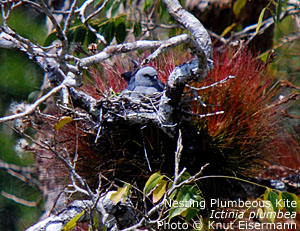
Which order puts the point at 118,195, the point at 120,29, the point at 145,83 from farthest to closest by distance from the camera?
1. the point at 120,29
2. the point at 145,83
3. the point at 118,195

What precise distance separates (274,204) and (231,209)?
16.1 inches

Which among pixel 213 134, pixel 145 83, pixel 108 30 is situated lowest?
pixel 213 134

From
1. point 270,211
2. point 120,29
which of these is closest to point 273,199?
point 270,211

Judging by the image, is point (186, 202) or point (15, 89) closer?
point (186, 202)

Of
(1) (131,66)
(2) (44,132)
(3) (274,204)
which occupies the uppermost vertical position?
(1) (131,66)

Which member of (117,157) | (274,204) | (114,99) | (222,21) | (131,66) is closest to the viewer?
(274,204)

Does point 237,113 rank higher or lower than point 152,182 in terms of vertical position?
higher

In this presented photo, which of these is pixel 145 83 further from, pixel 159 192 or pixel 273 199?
pixel 273 199

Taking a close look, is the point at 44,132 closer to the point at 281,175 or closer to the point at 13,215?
the point at 281,175

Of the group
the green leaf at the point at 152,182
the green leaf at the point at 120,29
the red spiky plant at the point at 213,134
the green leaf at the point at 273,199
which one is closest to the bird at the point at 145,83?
the red spiky plant at the point at 213,134

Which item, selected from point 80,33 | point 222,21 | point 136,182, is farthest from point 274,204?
point 222,21

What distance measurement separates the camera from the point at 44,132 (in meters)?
1.44

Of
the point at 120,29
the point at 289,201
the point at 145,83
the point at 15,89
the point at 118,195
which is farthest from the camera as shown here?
the point at 15,89

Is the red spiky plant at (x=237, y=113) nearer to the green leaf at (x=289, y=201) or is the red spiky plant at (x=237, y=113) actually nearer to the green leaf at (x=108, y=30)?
the green leaf at (x=289, y=201)
